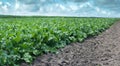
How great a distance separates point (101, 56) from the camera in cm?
A: 866

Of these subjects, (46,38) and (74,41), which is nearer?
(46,38)

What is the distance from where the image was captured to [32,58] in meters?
7.36

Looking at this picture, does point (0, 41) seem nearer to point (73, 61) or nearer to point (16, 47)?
point (16, 47)

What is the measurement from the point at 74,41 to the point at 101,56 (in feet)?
8.44

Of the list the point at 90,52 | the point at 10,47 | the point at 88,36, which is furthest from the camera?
the point at 88,36

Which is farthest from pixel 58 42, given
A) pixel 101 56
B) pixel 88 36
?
pixel 88 36

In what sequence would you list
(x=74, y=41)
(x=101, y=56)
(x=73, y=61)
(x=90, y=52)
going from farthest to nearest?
(x=74, y=41), (x=90, y=52), (x=101, y=56), (x=73, y=61)

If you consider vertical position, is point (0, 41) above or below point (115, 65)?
above

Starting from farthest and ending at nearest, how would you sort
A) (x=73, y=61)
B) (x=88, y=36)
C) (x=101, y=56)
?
(x=88, y=36)
(x=101, y=56)
(x=73, y=61)

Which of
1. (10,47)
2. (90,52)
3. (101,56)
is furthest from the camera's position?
(90,52)

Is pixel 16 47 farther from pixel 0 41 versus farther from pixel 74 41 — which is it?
pixel 74 41

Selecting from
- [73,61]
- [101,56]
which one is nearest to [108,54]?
[101,56]

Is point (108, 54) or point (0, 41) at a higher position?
point (0, 41)

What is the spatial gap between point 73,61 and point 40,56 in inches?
34.3
